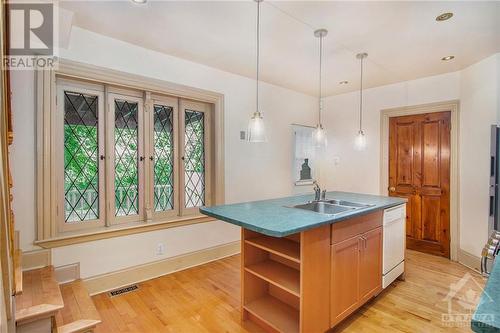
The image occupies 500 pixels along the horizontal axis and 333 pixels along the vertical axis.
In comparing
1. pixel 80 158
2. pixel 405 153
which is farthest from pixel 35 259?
pixel 405 153

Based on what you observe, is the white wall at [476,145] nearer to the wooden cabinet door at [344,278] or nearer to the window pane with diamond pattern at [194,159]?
the wooden cabinet door at [344,278]

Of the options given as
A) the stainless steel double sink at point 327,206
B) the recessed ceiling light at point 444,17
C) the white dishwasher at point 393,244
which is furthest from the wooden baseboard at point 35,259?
the recessed ceiling light at point 444,17

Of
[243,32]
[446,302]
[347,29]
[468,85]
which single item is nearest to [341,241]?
[446,302]

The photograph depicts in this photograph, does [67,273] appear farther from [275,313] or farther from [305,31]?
[305,31]

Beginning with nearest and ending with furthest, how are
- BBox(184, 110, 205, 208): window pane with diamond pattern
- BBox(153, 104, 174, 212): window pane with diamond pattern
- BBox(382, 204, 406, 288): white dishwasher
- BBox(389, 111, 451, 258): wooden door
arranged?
BBox(382, 204, 406, 288): white dishwasher
BBox(153, 104, 174, 212): window pane with diamond pattern
BBox(184, 110, 205, 208): window pane with diamond pattern
BBox(389, 111, 451, 258): wooden door

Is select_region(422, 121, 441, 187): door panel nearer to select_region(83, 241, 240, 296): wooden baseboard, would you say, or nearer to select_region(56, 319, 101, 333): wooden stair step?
select_region(83, 241, 240, 296): wooden baseboard

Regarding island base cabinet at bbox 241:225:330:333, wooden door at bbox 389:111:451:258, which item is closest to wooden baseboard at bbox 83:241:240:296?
island base cabinet at bbox 241:225:330:333

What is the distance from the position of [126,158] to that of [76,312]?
157 centimetres

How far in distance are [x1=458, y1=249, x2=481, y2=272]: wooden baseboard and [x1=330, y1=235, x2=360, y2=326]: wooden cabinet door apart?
220 cm

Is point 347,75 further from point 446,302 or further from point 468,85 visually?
point 446,302

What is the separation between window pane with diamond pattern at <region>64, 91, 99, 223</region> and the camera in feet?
8.76

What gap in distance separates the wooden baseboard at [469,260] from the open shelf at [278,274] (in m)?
2.75

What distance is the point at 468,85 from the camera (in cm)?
350

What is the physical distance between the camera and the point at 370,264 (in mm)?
2428
